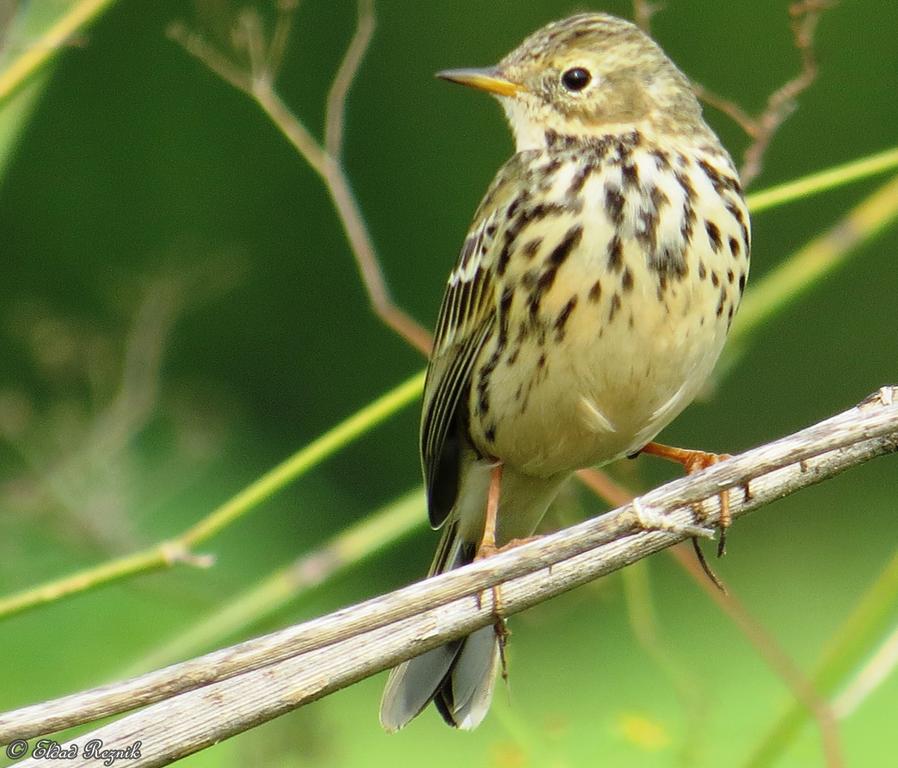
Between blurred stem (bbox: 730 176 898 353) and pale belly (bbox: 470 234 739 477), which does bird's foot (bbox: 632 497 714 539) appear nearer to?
pale belly (bbox: 470 234 739 477)

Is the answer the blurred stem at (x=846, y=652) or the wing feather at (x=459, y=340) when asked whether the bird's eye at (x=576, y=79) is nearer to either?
the wing feather at (x=459, y=340)

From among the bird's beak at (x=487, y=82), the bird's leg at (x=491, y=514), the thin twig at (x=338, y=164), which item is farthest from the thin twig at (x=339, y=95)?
the bird's leg at (x=491, y=514)

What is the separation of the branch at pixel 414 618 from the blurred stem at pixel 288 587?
1.95 feet

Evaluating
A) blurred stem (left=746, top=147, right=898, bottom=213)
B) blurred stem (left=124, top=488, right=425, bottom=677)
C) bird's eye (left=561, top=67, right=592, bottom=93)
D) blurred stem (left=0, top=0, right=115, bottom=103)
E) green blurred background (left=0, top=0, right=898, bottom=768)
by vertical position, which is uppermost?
blurred stem (left=0, top=0, right=115, bottom=103)

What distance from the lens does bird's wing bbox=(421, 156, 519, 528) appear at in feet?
7.80

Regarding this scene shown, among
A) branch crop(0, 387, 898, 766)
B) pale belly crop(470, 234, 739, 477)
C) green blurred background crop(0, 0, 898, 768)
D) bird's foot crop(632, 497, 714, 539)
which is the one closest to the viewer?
branch crop(0, 387, 898, 766)

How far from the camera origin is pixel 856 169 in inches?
89.0

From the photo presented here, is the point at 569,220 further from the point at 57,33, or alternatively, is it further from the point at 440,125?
the point at 440,125

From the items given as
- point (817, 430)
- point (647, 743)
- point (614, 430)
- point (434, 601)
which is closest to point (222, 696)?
point (434, 601)

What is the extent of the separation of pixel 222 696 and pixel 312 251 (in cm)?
410

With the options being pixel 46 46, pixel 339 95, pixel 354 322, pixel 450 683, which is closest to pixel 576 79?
pixel 339 95

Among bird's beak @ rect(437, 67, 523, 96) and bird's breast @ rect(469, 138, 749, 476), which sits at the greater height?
bird's beak @ rect(437, 67, 523, 96)

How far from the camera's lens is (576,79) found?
2.42 m

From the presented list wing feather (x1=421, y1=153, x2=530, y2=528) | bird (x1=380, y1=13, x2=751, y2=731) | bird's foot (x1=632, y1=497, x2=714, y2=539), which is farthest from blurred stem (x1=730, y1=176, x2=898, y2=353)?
bird's foot (x1=632, y1=497, x2=714, y2=539)
